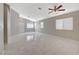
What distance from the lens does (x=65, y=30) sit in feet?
25.0

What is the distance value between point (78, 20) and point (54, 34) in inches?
132

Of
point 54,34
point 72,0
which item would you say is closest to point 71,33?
point 54,34

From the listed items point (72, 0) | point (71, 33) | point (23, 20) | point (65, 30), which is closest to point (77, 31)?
point (71, 33)

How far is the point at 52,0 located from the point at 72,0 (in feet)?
1.93

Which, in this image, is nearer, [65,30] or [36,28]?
[65,30]

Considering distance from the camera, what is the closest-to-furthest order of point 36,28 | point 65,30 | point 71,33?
point 71,33
point 65,30
point 36,28

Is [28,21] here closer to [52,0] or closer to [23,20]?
[23,20]
